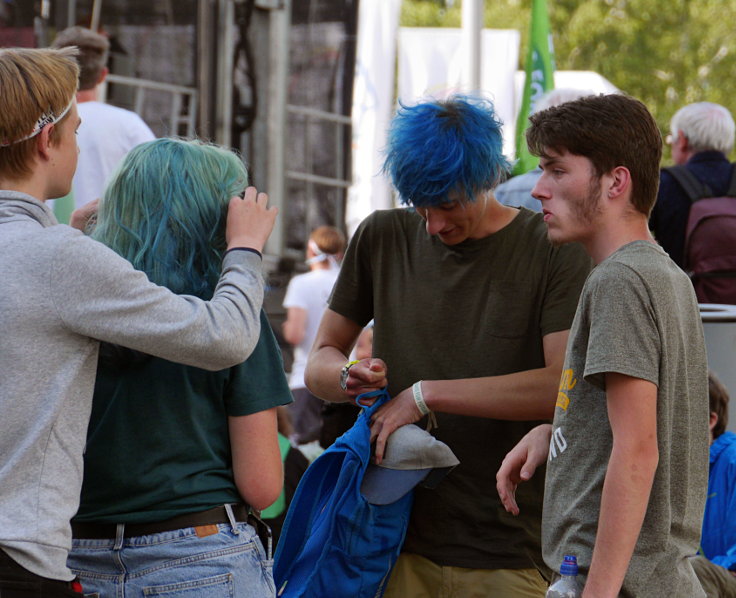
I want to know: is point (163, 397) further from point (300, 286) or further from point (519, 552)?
point (300, 286)

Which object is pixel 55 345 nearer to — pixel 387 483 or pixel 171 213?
pixel 171 213

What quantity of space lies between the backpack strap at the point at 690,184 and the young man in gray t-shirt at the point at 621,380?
3.27 metres

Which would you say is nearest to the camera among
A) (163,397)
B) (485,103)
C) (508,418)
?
(163,397)

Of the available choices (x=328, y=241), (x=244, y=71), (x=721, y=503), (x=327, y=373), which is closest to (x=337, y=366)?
(x=327, y=373)

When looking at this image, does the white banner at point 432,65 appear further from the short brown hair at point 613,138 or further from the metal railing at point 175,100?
the short brown hair at point 613,138

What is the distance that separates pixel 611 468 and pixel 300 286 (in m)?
6.45

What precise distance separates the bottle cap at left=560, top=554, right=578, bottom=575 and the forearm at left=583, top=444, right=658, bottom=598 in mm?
60

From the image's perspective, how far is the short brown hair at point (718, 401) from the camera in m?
4.17

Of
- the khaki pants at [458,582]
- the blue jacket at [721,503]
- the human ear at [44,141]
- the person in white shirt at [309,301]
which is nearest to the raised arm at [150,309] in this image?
the human ear at [44,141]

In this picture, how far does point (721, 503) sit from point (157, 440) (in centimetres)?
267

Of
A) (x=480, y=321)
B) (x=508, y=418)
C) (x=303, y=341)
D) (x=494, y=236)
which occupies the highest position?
(x=494, y=236)

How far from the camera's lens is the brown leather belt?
231cm

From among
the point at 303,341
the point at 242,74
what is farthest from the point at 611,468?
the point at 242,74

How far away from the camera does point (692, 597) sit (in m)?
2.19
